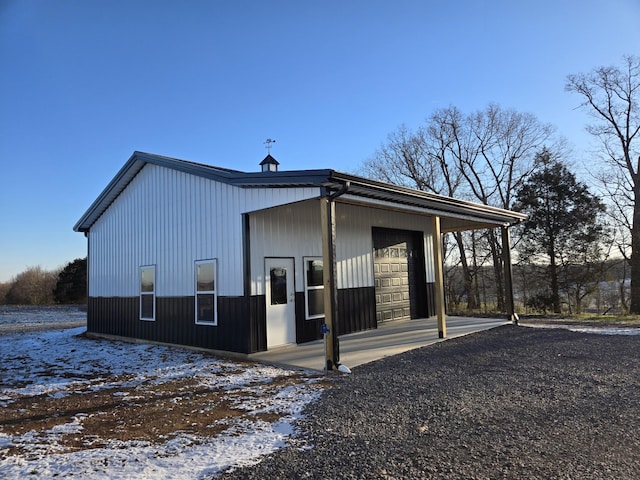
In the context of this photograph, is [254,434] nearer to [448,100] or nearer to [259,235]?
[259,235]

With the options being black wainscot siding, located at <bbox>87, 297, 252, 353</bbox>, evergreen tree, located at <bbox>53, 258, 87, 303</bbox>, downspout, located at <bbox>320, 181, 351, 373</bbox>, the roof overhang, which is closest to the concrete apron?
downspout, located at <bbox>320, 181, 351, 373</bbox>

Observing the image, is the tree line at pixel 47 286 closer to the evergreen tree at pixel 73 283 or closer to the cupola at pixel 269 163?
the evergreen tree at pixel 73 283

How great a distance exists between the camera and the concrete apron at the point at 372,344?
6.84 metres

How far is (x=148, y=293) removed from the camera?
9.74 meters

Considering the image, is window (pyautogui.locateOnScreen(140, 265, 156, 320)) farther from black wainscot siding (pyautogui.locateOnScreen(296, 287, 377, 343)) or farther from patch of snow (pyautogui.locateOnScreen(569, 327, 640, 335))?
patch of snow (pyautogui.locateOnScreen(569, 327, 640, 335))

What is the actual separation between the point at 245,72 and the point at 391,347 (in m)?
7.88

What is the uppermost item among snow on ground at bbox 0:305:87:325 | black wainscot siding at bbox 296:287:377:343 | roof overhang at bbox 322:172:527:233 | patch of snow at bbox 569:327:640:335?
roof overhang at bbox 322:172:527:233

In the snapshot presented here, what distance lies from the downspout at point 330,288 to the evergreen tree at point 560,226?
50.4 feet

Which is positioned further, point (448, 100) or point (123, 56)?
point (448, 100)

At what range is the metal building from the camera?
725 centimetres

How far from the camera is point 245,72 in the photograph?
10719 millimetres

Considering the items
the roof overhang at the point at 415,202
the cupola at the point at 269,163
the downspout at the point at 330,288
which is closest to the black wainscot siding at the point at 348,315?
the downspout at the point at 330,288

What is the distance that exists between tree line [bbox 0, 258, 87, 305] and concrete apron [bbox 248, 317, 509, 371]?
2732cm

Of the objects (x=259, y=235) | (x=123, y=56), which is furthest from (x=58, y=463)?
(x=123, y=56)
